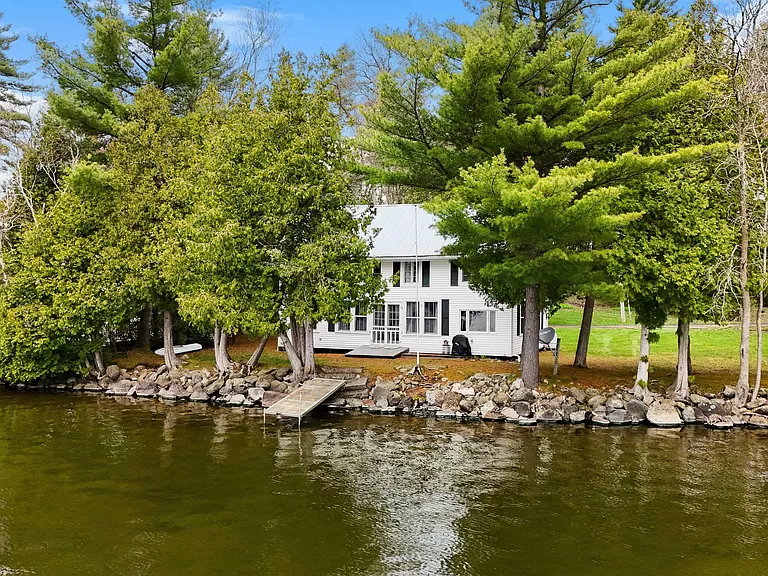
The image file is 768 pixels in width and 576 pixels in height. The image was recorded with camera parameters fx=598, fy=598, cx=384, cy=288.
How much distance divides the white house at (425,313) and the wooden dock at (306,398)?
6915 millimetres

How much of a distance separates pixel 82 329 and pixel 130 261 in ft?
8.98

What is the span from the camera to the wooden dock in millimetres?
15539

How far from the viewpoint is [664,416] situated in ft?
50.5

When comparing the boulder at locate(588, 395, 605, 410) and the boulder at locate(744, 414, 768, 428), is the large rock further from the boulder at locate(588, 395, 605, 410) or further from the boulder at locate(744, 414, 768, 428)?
the boulder at locate(744, 414, 768, 428)

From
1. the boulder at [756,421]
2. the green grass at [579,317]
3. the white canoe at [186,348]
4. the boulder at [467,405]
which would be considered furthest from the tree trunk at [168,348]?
the green grass at [579,317]

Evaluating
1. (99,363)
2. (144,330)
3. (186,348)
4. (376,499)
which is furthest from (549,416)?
(144,330)

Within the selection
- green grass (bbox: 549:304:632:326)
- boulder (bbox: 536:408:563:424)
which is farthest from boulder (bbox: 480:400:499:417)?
green grass (bbox: 549:304:632:326)

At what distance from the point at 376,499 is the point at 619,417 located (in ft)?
26.9

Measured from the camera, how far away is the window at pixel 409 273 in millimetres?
24656

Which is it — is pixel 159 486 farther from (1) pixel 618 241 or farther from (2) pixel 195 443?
(1) pixel 618 241

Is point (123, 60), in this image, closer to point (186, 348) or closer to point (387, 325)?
point (186, 348)

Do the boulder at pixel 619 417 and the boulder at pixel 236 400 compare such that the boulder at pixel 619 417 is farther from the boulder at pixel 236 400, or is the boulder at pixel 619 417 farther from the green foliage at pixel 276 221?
the boulder at pixel 236 400

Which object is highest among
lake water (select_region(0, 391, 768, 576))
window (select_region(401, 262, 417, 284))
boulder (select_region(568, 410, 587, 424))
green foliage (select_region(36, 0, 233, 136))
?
green foliage (select_region(36, 0, 233, 136))

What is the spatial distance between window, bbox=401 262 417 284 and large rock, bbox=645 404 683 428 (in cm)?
1132
